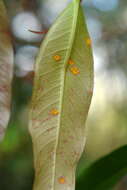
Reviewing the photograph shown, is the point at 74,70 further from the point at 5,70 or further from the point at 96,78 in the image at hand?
the point at 96,78

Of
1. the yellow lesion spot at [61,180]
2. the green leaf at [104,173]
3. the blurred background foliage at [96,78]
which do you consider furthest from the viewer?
the blurred background foliage at [96,78]

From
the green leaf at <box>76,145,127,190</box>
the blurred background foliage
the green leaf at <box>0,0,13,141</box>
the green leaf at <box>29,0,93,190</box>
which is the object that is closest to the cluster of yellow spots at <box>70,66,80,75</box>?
the green leaf at <box>29,0,93,190</box>

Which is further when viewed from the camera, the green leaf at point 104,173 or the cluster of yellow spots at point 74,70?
the green leaf at point 104,173

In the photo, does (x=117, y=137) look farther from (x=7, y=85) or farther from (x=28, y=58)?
(x=7, y=85)

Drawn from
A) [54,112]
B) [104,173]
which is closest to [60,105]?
[54,112]

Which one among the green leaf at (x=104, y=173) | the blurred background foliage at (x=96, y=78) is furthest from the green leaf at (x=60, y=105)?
the blurred background foliage at (x=96, y=78)

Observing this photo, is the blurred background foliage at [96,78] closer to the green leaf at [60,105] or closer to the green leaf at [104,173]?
the green leaf at [104,173]
